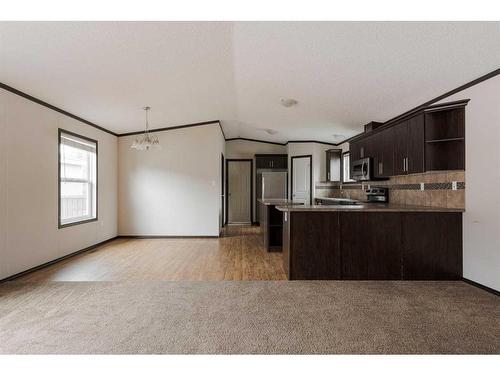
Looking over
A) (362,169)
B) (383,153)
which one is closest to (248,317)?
(383,153)

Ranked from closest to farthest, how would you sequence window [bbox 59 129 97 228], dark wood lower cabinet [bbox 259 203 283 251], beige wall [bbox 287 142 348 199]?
window [bbox 59 129 97 228]
dark wood lower cabinet [bbox 259 203 283 251]
beige wall [bbox 287 142 348 199]

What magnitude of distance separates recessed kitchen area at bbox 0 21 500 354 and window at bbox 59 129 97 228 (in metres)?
0.04

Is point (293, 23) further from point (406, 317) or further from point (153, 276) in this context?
point (153, 276)

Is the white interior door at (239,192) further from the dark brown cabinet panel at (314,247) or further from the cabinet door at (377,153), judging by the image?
the dark brown cabinet panel at (314,247)

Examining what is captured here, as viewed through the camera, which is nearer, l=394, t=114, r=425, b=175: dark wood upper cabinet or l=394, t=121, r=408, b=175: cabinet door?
l=394, t=114, r=425, b=175: dark wood upper cabinet

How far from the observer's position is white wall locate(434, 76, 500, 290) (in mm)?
3111

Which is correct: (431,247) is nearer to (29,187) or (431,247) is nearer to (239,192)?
(29,187)

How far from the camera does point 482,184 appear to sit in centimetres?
327

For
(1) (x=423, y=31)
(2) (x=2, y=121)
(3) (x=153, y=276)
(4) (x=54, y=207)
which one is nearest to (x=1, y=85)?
(2) (x=2, y=121)

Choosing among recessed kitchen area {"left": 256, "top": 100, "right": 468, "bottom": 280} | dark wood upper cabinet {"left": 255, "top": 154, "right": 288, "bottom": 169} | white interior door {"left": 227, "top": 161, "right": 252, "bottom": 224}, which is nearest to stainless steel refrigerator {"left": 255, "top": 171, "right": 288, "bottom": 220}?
dark wood upper cabinet {"left": 255, "top": 154, "right": 288, "bottom": 169}

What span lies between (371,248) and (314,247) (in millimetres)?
673

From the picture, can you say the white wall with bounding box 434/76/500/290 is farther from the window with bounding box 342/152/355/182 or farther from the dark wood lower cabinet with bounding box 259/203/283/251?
the window with bounding box 342/152/355/182

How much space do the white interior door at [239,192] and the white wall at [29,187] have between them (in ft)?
15.8

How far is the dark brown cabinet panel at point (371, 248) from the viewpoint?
364cm
